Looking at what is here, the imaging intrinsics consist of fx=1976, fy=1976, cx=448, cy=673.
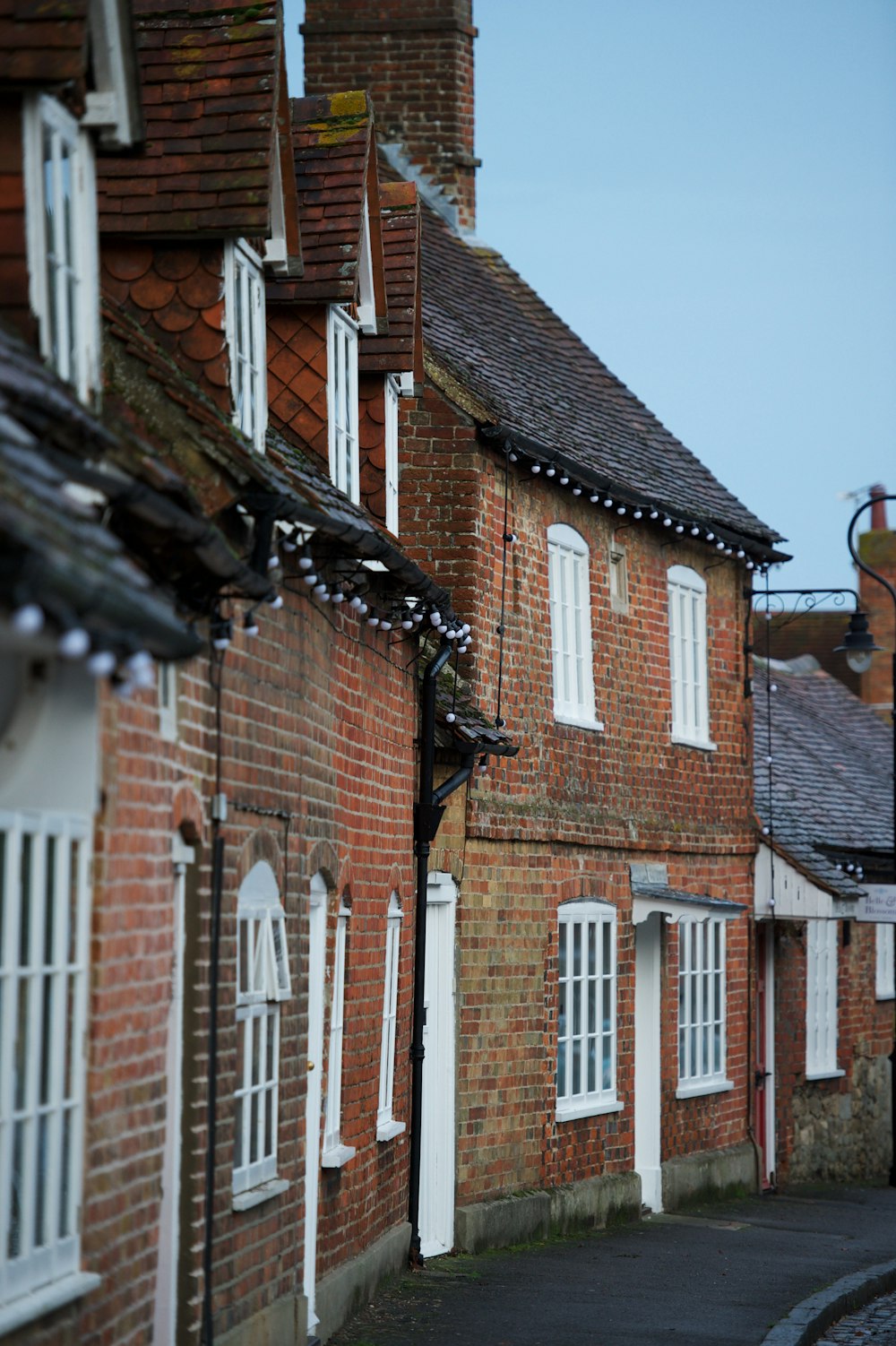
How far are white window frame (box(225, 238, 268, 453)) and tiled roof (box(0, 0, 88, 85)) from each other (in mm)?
2391

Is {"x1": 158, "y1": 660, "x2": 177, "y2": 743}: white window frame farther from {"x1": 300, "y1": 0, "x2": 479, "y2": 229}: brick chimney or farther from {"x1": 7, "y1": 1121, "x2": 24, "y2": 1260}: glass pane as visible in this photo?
{"x1": 300, "y1": 0, "x2": 479, "y2": 229}: brick chimney

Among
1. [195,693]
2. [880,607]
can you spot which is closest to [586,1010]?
[195,693]

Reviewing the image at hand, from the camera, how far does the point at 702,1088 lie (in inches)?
741

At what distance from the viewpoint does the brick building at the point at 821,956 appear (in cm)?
2047

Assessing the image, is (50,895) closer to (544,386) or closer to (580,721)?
(580,721)

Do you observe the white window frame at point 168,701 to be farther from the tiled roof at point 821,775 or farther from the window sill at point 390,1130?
the tiled roof at point 821,775

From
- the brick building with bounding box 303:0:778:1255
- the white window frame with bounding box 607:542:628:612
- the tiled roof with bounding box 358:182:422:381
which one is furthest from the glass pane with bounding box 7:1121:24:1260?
the white window frame with bounding box 607:542:628:612

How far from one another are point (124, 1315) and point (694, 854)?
1229 cm

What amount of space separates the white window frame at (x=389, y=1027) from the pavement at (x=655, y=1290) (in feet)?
3.30

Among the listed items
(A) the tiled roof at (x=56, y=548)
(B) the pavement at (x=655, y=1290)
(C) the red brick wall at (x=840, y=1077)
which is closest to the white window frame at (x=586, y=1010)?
(B) the pavement at (x=655, y=1290)

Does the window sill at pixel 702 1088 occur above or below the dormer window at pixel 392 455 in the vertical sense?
below

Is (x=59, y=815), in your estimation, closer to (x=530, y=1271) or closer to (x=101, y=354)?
(x=101, y=354)

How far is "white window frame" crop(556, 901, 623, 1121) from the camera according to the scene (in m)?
16.3

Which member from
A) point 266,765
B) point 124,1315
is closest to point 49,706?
point 124,1315
